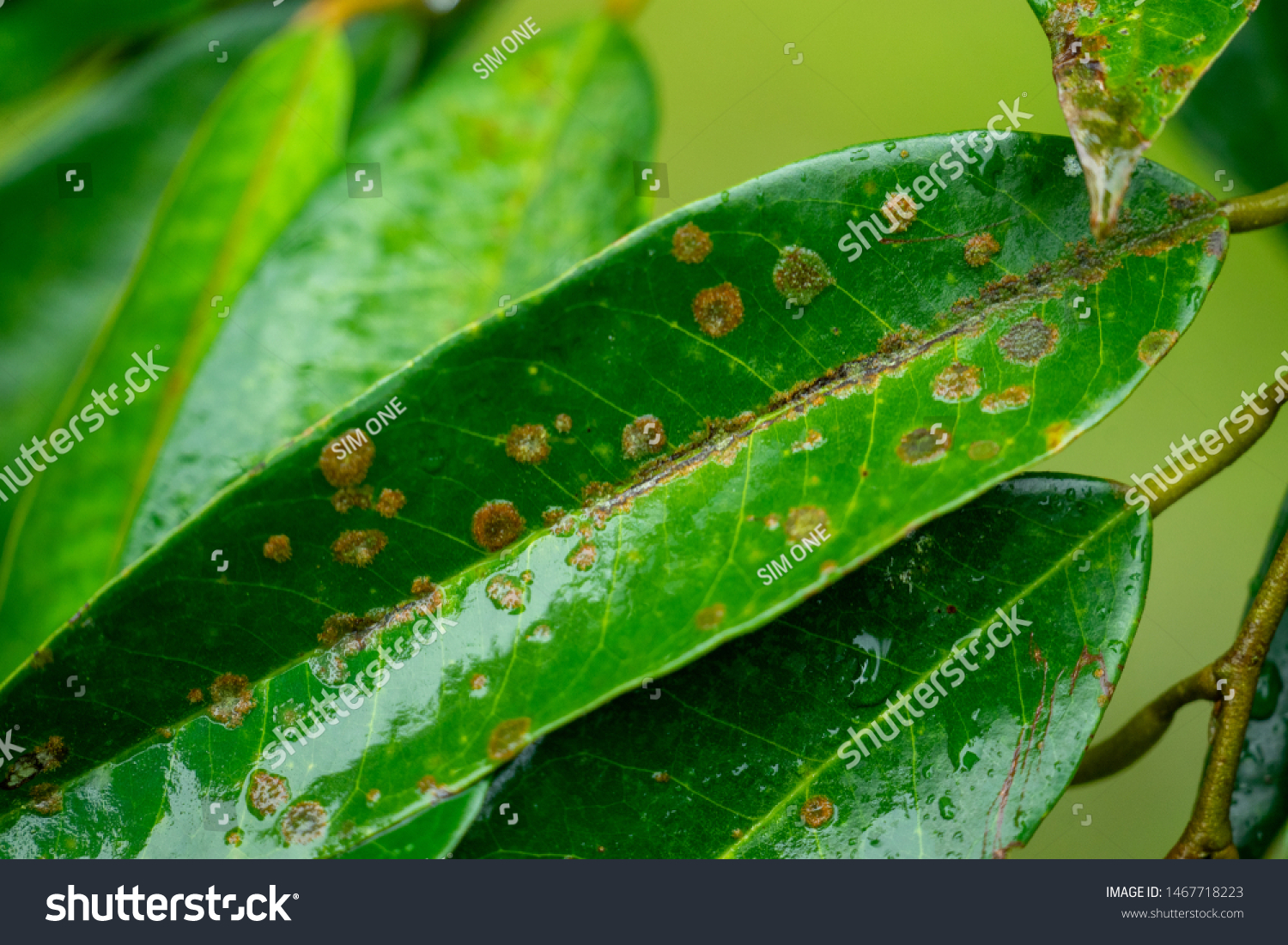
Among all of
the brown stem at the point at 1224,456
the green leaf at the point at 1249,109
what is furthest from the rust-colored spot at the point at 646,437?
the green leaf at the point at 1249,109

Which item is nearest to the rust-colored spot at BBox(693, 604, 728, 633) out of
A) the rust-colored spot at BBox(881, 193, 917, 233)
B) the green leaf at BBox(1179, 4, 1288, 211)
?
the rust-colored spot at BBox(881, 193, 917, 233)

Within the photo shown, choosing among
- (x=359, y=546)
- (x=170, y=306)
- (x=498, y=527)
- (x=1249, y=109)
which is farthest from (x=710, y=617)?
(x=1249, y=109)

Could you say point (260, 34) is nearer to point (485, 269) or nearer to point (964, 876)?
point (485, 269)

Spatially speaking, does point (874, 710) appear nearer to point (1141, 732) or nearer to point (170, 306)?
point (1141, 732)

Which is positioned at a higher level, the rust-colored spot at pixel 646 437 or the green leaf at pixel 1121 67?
the green leaf at pixel 1121 67

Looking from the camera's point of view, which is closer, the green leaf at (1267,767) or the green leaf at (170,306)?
the green leaf at (1267,767)

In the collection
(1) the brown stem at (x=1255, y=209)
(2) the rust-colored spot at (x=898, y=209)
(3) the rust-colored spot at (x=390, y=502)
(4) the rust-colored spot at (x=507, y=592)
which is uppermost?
(2) the rust-colored spot at (x=898, y=209)

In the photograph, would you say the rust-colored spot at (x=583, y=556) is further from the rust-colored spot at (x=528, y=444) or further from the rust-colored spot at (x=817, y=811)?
the rust-colored spot at (x=817, y=811)
